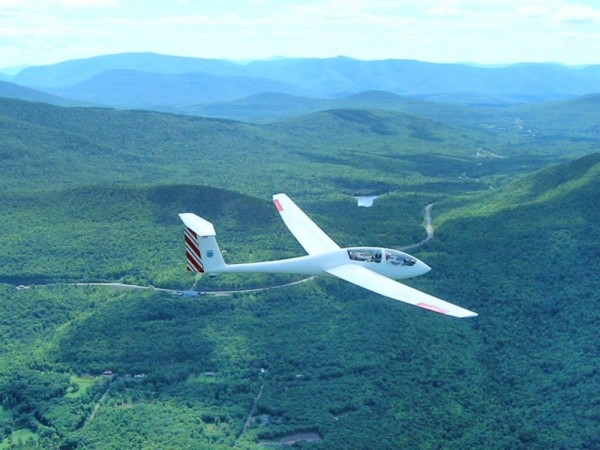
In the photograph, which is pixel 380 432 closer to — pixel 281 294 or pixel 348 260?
pixel 348 260

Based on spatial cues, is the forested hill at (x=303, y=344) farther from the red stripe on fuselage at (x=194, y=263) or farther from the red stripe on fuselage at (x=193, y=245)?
the red stripe on fuselage at (x=193, y=245)

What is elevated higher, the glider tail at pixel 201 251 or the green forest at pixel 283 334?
the glider tail at pixel 201 251

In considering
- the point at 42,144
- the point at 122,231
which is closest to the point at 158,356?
the point at 122,231

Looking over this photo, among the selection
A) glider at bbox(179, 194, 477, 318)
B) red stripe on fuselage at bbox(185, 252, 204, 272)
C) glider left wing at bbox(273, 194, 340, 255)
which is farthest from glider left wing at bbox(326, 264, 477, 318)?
red stripe on fuselage at bbox(185, 252, 204, 272)

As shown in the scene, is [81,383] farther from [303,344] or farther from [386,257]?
[386,257]

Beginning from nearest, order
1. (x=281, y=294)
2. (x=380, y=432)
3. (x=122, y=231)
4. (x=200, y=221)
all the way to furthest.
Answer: (x=200, y=221)
(x=380, y=432)
(x=281, y=294)
(x=122, y=231)

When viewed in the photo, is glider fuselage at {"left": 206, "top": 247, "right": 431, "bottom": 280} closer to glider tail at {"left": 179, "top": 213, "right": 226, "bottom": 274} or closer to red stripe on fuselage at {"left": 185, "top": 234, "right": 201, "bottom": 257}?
glider tail at {"left": 179, "top": 213, "right": 226, "bottom": 274}

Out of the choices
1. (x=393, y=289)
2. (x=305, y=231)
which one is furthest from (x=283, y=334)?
(x=393, y=289)

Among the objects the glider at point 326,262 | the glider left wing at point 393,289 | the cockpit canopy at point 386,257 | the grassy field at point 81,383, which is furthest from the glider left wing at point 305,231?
the grassy field at point 81,383
